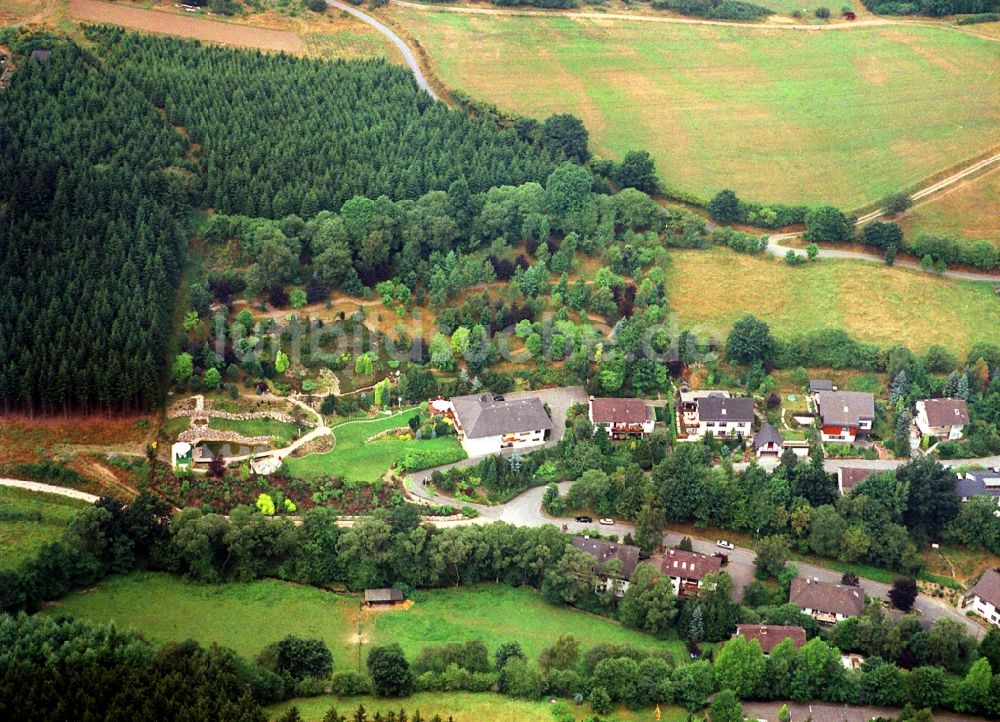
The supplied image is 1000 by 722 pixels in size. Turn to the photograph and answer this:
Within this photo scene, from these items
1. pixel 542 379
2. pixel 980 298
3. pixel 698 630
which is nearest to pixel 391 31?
pixel 542 379

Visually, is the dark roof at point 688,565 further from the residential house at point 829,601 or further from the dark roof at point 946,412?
the dark roof at point 946,412

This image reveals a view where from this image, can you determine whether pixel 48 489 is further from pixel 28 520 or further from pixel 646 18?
pixel 646 18

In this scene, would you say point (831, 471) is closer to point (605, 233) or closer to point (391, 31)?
point (605, 233)

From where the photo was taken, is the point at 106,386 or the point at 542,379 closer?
the point at 106,386

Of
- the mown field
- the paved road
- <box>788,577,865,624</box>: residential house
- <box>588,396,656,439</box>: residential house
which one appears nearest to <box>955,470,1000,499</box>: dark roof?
<box>788,577,865,624</box>: residential house

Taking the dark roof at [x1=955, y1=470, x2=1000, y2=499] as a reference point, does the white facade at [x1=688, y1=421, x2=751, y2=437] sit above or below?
above

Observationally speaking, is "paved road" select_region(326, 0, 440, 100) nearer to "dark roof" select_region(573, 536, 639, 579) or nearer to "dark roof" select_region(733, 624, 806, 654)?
"dark roof" select_region(573, 536, 639, 579)
